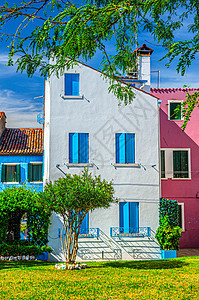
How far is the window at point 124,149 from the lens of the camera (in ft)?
64.0

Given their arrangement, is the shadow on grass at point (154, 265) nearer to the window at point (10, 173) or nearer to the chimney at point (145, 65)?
the chimney at point (145, 65)

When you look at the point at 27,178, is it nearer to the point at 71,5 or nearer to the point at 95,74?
the point at 95,74

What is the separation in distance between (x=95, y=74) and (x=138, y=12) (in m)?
11.1

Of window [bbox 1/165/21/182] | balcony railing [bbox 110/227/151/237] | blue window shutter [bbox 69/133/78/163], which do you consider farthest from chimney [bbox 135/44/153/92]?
window [bbox 1/165/21/182]

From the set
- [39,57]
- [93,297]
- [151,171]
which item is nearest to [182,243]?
[151,171]

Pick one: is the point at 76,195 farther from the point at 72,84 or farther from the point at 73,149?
the point at 72,84

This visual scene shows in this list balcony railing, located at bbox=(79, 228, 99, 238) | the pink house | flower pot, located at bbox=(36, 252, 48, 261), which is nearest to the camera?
flower pot, located at bbox=(36, 252, 48, 261)

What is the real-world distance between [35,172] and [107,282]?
54.4ft

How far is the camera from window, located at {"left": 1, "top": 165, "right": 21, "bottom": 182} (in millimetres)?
27391

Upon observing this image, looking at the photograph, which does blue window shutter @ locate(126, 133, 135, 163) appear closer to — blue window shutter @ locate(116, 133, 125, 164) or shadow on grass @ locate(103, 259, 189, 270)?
blue window shutter @ locate(116, 133, 125, 164)

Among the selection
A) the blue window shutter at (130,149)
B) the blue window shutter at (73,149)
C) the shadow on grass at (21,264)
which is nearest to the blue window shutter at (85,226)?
the shadow on grass at (21,264)

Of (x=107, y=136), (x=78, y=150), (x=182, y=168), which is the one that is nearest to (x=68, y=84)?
(x=107, y=136)

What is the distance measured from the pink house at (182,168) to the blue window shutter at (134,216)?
5.15 m

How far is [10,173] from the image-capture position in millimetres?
27688
